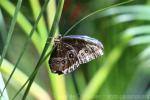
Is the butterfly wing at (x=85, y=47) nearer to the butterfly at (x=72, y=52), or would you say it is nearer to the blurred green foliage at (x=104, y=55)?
the butterfly at (x=72, y=52)

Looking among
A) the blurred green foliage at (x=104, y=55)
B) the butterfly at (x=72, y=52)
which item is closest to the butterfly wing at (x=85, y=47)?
the butterfly at (x=72, y=52)

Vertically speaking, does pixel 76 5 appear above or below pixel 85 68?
above

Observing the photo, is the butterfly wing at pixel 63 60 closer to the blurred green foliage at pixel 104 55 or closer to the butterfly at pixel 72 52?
the butterfly at pixel 72 52

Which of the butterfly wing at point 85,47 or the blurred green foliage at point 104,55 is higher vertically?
the blurred green foliage at point 104,55

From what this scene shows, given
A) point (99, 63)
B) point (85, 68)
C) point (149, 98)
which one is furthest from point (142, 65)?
point (85, 68)

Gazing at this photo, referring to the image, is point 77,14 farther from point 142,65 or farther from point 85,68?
point 142,65

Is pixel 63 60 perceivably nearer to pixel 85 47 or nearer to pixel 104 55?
pixel 85 47

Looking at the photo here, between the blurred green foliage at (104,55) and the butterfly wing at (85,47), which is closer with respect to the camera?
the butterfly wing at (85,47)
